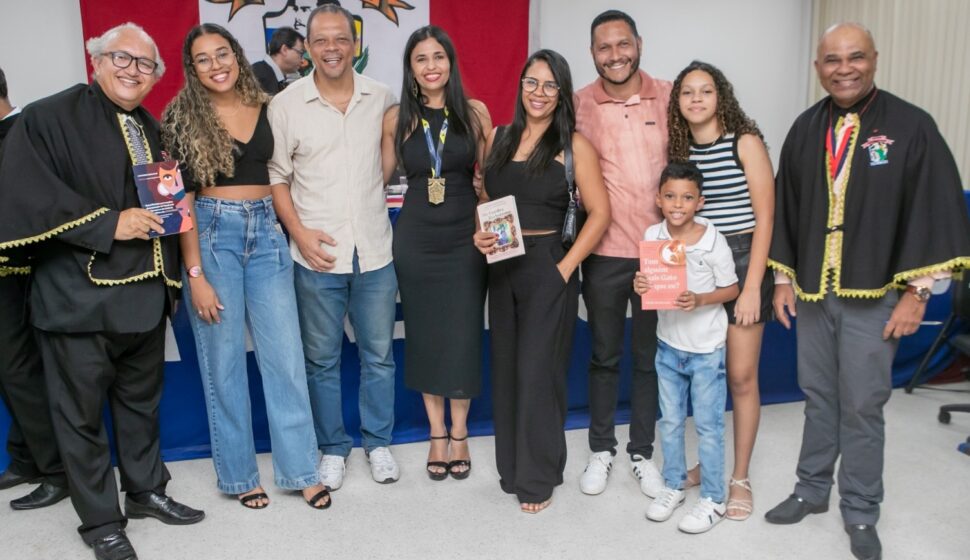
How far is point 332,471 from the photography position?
3.06 metres

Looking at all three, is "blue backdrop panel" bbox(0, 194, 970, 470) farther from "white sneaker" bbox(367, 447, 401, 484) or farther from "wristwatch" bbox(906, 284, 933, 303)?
"wristwatch" bbox(906, 284, 933, 303)

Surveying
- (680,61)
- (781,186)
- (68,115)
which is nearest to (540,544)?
(781,186)

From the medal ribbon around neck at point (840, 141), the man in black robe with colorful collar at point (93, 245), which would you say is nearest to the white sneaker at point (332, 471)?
the man in black robe with colorful collar at point (93, 245)

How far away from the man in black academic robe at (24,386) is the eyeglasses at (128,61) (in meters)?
0.77

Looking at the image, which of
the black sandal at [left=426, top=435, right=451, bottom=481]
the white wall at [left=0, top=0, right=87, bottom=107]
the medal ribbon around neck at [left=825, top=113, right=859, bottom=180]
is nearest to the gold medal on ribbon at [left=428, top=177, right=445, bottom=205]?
the black sandal at [left=426, top=435, right=451, bottom=481]

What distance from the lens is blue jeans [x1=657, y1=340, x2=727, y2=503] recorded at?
262cm

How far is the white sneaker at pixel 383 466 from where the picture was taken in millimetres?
3090

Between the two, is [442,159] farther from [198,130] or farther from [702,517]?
[702,517]

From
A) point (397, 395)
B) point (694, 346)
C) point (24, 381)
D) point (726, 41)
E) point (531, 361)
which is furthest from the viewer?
point (726, 41)

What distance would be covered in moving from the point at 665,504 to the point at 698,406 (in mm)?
401

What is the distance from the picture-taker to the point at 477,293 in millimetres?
2914

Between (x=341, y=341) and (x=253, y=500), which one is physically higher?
(x=341, y=341)

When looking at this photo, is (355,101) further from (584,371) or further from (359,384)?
(584,371)

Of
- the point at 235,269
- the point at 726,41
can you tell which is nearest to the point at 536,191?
the point at 235,269
